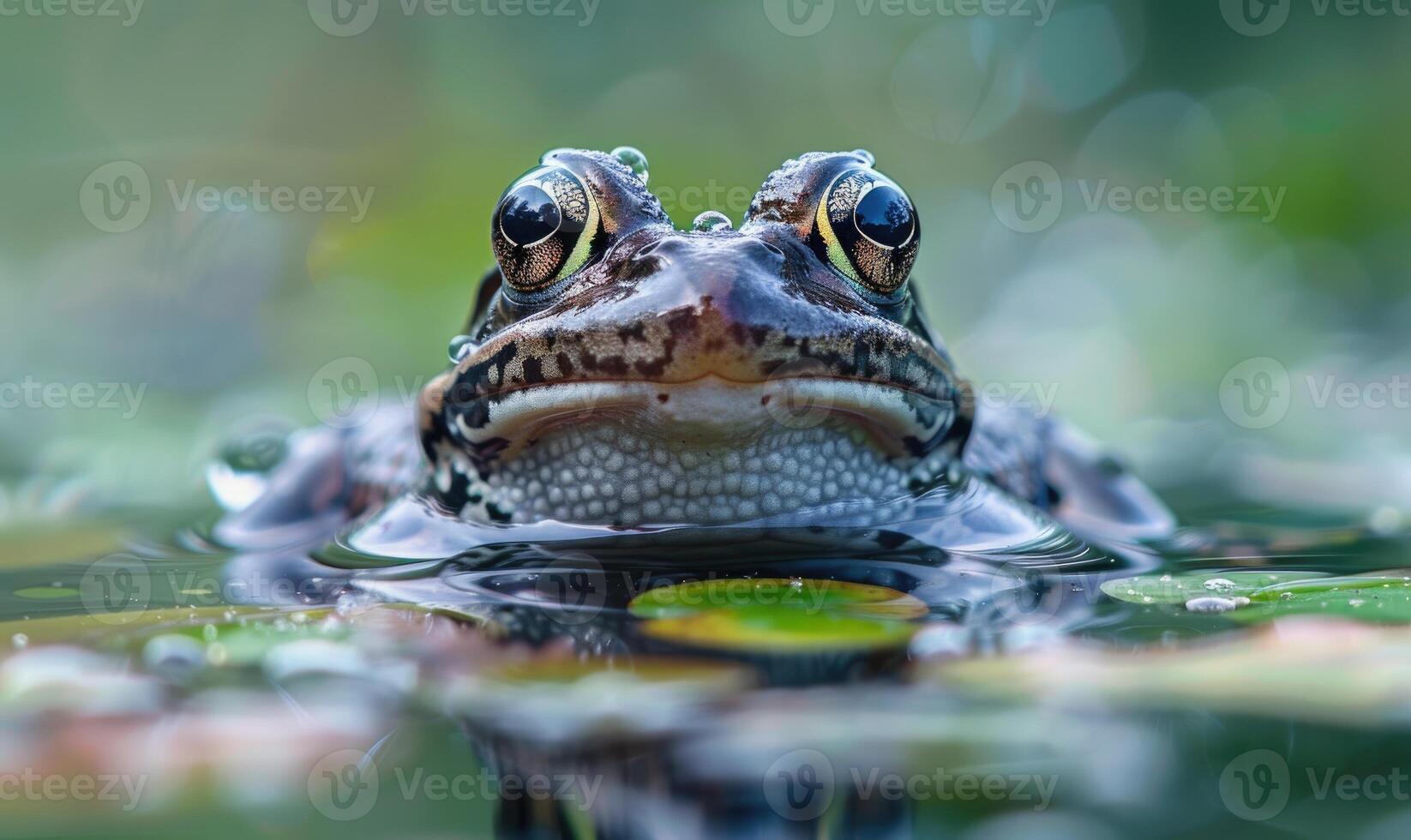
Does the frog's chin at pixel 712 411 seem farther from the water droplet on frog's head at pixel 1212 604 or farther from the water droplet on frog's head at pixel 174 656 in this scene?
the water droplet on frog's head at pixel 174 656

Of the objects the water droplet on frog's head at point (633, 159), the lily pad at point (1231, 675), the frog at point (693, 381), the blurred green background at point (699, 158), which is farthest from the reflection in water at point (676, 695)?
the blurred green background at point (699, 158)

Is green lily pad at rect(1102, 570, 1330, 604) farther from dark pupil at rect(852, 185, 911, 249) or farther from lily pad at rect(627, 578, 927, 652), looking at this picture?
dark pupil at rect(852, 185, 911, 249)

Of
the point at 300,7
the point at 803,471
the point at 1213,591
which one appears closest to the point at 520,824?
the point at 803,471

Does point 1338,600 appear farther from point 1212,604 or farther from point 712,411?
point 712,411

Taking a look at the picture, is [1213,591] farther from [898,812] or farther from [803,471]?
[898,812]

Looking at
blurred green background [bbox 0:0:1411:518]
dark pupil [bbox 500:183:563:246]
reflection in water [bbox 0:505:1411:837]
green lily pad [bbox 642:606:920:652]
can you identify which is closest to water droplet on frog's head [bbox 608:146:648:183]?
dark pupil [bbox 500:183:563:246]

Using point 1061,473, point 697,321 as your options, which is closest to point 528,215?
point 697,321
